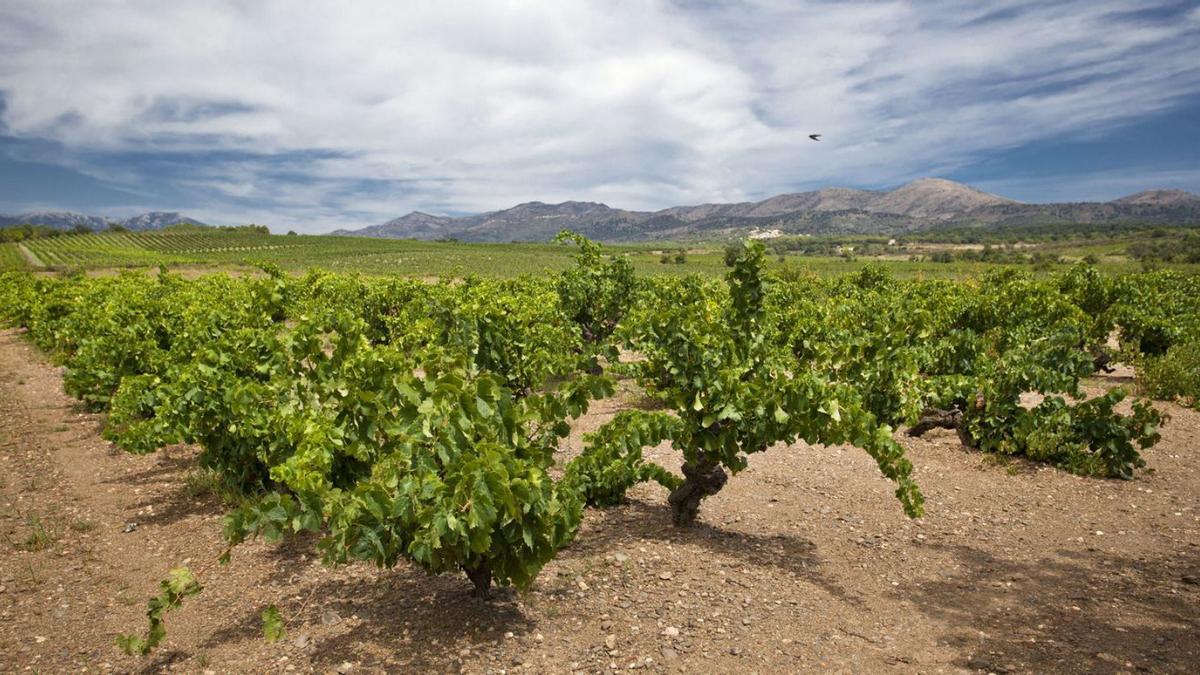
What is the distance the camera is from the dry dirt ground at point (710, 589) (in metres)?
4.92

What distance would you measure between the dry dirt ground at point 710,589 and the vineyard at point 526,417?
0.68 ft

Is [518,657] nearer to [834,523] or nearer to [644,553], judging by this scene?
[644,553]

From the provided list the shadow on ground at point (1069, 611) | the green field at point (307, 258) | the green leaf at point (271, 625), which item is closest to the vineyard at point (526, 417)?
the green leaf at point (271, 625)

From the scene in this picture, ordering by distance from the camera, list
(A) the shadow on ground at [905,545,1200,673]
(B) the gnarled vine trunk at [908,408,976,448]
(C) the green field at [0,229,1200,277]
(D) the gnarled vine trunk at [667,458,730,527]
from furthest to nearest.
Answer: (C) the green field at [0,229,1200,277] < (B) the gnarled vine trunk at [908,408,976,448] < (D) the gnarled vine trunk at [667,458,730,527] < (A) the shadow on ground at [905,545,1200,673]

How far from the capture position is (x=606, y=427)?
6.56 metres

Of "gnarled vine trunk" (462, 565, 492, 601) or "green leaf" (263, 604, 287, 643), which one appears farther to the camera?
"gnarled vine trunk" (462, 565, 492, 601)

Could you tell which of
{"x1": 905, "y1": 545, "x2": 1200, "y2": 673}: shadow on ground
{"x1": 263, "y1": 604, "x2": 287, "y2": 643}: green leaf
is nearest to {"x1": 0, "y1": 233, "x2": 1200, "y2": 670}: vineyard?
{"x1": 263, "y1": 604, "x2": 287, "y2": 643}: green leaf

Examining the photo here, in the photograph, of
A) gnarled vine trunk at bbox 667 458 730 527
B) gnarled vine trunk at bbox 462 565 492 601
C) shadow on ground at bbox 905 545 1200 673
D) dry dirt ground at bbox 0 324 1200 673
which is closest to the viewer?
shadow on ground at bbox 905 545 1200 673

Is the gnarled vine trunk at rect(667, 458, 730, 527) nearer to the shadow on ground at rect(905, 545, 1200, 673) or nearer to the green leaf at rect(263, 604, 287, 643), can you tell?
the shadow on ground at rect(905, 545, 1200, 673)

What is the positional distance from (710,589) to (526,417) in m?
2.49

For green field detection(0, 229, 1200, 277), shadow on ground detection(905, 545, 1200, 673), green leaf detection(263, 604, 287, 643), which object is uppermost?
green field detection(0, 229, 1200, 277)

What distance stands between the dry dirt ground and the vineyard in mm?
207

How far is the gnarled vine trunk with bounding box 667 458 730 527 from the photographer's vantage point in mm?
7157

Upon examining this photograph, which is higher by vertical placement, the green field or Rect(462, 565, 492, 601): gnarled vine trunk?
the green field
